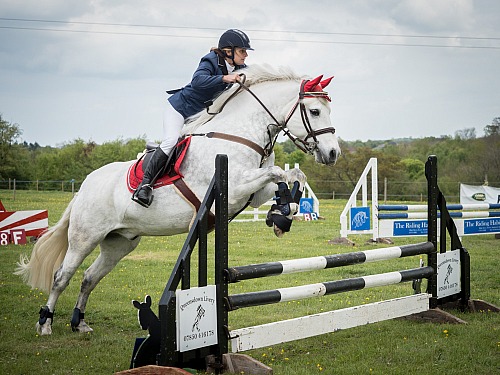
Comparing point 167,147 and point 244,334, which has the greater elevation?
point 167,147

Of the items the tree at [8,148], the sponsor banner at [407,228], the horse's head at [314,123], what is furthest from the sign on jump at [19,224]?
the tree at [8,148]

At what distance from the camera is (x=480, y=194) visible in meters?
18.1

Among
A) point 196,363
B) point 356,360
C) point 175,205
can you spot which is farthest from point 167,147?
point 356,360

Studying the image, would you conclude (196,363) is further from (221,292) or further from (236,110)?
(236,110)

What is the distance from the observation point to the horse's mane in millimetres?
4855

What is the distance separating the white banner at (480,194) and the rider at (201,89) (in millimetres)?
14873

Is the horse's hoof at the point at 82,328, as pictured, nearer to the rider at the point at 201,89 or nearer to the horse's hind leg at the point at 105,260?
the horse's hind leg at the point at 105,260

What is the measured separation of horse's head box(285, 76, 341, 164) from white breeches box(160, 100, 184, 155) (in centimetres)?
85

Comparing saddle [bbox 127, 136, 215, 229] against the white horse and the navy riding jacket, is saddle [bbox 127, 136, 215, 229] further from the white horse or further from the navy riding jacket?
the navy riding jacket

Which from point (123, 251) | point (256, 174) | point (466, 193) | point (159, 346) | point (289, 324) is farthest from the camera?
point (466, 193)

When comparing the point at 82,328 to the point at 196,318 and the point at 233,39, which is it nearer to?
the point at 196,318

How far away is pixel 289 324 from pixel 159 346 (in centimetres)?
85

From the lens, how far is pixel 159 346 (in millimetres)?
3688

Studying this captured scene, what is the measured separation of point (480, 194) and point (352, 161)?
706 inches
